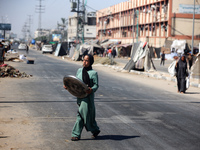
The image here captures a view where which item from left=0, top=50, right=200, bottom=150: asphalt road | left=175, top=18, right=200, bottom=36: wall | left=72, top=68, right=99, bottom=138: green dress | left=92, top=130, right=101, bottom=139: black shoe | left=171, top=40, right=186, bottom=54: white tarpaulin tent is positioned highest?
left=175, top=18, right=200, bottom=36: wall

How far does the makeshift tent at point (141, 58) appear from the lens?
28.0m

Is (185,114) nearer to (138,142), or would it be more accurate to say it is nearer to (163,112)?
(163,112)

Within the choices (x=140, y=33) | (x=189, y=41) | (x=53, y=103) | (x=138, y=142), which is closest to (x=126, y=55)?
(x=140, y=33)

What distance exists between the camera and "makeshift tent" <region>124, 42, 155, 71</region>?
91.8ft

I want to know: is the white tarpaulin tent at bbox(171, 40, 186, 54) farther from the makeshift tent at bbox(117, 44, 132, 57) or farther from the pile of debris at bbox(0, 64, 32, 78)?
the pile of debris at bbox(0, 64, 32, 78)

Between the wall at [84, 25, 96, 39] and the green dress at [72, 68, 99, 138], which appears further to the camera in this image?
the wall at [84, 25, 96, 39]

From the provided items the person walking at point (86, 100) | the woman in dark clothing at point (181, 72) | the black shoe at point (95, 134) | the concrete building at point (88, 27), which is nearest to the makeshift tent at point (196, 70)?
the woman in dark clothing at point (181, 72)

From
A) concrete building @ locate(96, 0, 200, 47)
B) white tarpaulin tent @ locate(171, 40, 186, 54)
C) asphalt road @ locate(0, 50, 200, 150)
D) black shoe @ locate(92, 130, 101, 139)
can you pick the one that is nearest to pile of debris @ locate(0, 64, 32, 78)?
asphalt road @ locate(0, 50, 200, 150)

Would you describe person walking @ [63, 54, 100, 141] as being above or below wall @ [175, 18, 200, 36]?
below

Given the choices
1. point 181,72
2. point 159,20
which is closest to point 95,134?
point 181,72

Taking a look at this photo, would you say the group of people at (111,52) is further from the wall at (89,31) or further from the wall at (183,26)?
the wall at (89,31)

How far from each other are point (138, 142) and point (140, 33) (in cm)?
7085

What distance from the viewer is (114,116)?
917 cm

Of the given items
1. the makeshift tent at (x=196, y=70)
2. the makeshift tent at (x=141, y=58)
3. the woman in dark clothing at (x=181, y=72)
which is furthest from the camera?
the makeshift tent at (x=141, y=58)
